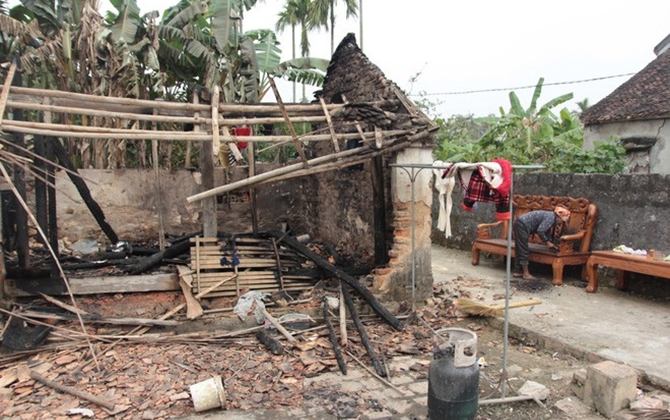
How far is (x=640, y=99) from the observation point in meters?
14.6

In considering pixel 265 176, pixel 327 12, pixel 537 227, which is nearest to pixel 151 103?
pixel 265 176

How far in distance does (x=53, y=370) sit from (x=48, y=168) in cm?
299

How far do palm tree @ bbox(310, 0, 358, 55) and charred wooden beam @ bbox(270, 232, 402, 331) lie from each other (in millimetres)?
16540

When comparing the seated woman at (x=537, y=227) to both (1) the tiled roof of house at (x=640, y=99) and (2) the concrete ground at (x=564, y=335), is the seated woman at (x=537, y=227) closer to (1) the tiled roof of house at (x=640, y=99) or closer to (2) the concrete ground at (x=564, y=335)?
(2) the concrete ground at (x=564, y=335)

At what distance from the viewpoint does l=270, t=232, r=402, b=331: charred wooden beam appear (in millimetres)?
6523

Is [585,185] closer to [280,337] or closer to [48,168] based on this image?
[280,337]

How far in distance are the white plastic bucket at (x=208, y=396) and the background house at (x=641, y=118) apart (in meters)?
13.5

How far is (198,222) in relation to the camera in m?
10.1

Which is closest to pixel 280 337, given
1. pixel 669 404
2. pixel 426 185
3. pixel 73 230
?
pixel 426 185

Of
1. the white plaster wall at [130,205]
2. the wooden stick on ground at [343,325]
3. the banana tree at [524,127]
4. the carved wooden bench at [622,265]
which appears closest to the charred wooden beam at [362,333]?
the wooden stick on ground at [343,325]

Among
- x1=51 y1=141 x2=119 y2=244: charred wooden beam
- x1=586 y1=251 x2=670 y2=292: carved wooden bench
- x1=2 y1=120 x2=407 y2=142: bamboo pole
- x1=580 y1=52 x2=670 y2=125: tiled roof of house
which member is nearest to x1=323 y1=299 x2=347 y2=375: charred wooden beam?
x1=2 y1=120 x2=407 y2=142: bamboo pole

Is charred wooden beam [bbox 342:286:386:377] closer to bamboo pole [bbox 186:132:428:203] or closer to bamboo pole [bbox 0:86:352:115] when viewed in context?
bamboo pole [bbox 186:132:428:203]

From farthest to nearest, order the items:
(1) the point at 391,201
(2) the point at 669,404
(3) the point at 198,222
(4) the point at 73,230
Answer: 1. (3) the point at 198,222
2. (4) the point at 73,230
3. (1) the point at 391,201
4. (2) the point at 669,404

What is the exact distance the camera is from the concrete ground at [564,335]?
14.8 feet
